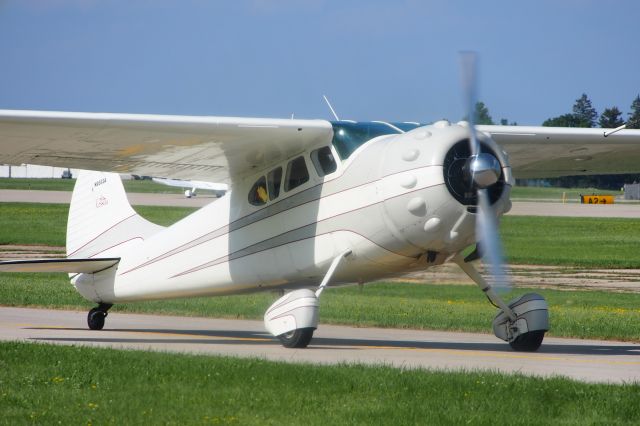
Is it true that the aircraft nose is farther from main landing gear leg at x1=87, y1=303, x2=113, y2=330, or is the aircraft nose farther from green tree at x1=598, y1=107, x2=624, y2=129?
green tree at x1=598, y1=107, x2=624, y2=129

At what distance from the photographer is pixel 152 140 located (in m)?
13.7

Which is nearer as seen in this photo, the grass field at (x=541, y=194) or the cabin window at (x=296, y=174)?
the cabin window at (x=296, y=174)

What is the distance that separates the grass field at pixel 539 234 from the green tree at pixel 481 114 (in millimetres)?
18553

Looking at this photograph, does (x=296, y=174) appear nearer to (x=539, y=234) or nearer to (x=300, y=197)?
(x=300, y=197)

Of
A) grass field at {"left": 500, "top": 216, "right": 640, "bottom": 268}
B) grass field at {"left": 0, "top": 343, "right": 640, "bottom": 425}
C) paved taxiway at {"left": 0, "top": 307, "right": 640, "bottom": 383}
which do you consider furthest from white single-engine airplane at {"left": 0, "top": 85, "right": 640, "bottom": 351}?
grass field at {"left": 500, "top": 216, "right": 640, "bottom": 268}

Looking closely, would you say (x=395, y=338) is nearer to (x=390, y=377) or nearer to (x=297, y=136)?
(x=297, y=136)

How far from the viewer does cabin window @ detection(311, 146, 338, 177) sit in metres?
13.2

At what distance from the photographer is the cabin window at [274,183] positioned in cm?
1410

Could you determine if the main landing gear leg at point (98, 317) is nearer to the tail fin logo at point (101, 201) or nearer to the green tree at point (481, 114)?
the tail fin logo at point (101, 201)

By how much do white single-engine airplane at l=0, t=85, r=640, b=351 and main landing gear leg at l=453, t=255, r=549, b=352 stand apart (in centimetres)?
2

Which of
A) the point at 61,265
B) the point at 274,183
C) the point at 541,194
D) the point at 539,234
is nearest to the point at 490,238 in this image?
the point at 274,183

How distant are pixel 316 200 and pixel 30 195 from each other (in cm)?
6228

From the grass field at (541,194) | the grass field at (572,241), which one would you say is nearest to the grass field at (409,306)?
the grass field at (572,241)

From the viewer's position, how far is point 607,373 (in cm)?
1122
